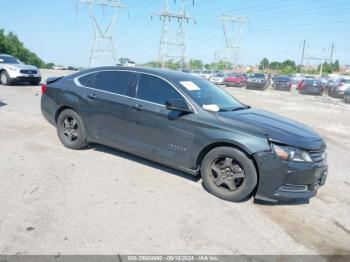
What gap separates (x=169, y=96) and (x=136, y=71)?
85 centimetres

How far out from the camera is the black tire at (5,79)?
1634cm

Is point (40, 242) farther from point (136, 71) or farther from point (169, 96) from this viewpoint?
point (136, 71)

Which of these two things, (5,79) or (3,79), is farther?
(3,79)

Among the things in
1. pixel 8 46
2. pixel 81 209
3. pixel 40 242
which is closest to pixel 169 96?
pixel 81 209

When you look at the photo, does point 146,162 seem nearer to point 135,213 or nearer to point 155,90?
point 155,90

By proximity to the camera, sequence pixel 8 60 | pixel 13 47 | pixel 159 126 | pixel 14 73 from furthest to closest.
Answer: pixel 13 47 → pixel 8 60 → pixel 14 73 → pixel 159 126

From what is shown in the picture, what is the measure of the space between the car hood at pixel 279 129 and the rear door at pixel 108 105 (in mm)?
1588

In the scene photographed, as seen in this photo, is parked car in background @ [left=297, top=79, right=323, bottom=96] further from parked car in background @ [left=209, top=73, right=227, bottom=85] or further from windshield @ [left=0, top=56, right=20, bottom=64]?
windshield @ [left=0, top=56, right=20, bottom=64]

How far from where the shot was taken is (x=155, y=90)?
523 cm

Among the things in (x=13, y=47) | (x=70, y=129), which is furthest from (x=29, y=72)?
(x=13, y=47)

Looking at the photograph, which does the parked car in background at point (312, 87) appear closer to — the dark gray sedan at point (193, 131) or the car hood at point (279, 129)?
the dark gray sedan at point (193, 131)

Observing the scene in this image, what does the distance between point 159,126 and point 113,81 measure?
132cm

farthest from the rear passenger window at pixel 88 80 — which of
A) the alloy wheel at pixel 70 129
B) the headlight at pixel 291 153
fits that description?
the headlight at pixel 291 153

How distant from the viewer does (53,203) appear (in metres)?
4.07
